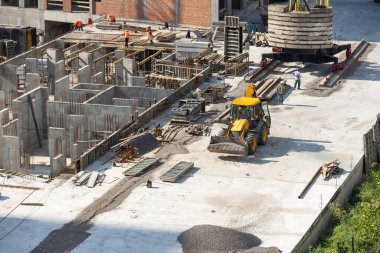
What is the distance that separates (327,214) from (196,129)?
425 inches

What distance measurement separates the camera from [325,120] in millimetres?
47406

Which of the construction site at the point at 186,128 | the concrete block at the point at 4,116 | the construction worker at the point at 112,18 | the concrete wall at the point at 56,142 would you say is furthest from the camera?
A: the construction worker at the point at 112,18

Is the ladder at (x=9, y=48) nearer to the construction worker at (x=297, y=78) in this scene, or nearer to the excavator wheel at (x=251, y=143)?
the construction worker at (x=297, y=78)

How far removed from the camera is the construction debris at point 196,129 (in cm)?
4494

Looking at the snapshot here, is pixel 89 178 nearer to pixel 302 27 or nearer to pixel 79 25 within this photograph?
pixel 302 27

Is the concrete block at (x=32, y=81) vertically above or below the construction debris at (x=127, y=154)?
above

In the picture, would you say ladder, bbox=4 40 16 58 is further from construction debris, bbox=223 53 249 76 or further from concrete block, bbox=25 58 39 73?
construction debris, bbox=223 53 249 76

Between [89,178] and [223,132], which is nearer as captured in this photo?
[89,178]

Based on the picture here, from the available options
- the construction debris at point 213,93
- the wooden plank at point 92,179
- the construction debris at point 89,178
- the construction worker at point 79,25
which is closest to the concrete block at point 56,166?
the construction debris at point 89,178

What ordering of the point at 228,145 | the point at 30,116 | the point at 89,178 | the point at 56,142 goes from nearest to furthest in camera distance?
the point at 89,178, the point at 228,145, the point at 56,142, the point at 30,116

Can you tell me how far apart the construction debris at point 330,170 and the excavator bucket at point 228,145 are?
3.36m

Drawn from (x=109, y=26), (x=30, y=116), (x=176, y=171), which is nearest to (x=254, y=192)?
(x=176, y=171)

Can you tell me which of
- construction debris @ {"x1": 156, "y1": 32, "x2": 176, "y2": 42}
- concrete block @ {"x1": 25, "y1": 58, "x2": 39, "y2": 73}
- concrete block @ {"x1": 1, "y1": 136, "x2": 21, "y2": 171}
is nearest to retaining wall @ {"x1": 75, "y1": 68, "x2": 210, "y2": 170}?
concrete block @ {"x1": 1, "y1": 136, "x2": 21, "y2": 171}

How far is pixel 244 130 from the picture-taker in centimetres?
4144
